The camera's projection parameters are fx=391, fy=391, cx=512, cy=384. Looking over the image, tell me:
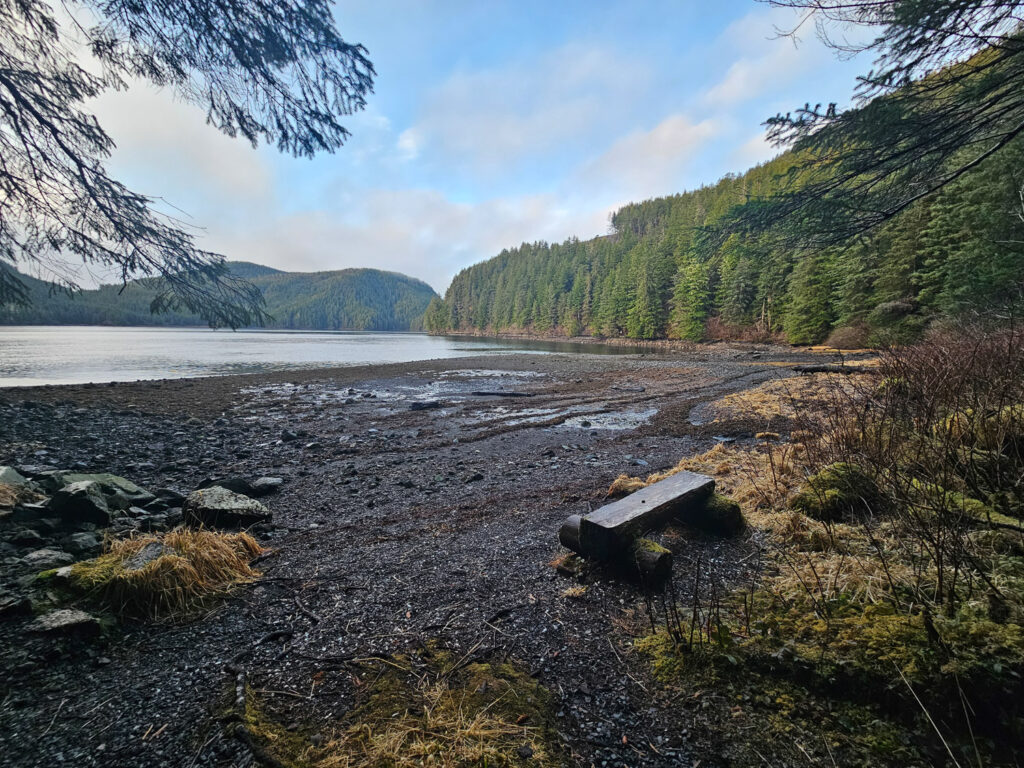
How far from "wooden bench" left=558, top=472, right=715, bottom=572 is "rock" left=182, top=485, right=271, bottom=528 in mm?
4001

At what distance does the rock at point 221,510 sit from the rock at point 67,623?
70.7 inches

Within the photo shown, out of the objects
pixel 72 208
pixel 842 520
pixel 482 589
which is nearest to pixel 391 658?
pixel 482 589

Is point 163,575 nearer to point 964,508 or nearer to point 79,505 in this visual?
point 79,505

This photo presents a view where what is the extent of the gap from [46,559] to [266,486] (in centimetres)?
290

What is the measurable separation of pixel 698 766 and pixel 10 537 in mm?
5895

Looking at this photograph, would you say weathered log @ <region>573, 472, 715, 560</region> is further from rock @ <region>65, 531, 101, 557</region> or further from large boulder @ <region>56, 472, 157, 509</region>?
large boulder @ <region>56, 472, 157, 509</region>

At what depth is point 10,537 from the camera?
3686 millimetres

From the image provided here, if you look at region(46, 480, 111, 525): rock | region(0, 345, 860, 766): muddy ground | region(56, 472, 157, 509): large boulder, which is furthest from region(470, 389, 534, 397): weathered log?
region(46, 480, 111, 525): rock

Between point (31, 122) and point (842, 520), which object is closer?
point (842, 520)

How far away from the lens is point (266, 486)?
20.7 feet

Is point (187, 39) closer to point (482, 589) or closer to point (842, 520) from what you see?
point (482, 589)

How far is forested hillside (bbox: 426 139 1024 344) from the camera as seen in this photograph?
15844 millimetres

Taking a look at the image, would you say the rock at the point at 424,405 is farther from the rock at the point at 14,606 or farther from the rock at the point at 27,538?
the rock at the point at 14,606

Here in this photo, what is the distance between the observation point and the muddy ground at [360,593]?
2016 millimetres
